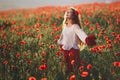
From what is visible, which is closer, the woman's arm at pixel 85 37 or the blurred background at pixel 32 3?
the woman's arm at pixel 85 37

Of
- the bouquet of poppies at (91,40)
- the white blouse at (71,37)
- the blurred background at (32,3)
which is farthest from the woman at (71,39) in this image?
the blurred background at (32,3)

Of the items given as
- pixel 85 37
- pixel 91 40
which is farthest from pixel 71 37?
pixel 91 40

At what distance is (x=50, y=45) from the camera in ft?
8.71

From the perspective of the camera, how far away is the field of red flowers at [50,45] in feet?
7.06

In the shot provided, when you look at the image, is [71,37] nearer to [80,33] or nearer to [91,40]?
[80,33]

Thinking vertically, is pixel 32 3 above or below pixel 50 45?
above

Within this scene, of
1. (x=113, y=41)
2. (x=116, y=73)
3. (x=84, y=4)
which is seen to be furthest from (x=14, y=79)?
(x=84, y=4)

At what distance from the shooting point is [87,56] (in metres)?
2.45

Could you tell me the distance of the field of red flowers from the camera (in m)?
2.15

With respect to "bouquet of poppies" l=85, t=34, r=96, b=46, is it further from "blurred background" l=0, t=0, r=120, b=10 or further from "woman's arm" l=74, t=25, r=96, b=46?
"blurred background" l=0, t=0, r=120, b=10

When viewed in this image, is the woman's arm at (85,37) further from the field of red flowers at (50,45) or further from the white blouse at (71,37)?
the field of red flowers at (50,45)

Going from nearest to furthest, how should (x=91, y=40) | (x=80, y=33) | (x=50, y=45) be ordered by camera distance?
1. (x=91, y=40)
2. (x=80, y=33)
3. (x=50, y=45)

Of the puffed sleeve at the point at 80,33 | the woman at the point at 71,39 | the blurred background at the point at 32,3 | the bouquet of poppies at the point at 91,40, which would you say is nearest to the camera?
the bouquet of poppies at the point at 91,40

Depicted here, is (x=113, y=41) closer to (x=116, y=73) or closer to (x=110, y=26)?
(x=110, y=26)
